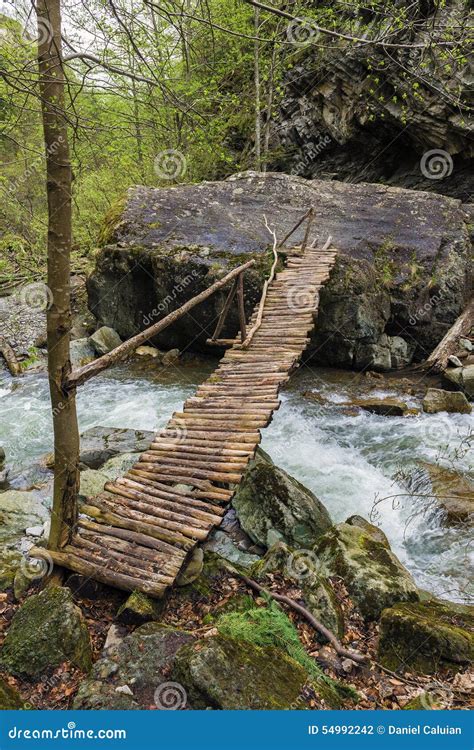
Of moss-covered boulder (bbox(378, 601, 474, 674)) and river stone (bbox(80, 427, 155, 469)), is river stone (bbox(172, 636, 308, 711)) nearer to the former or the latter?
moss-covered boulder (bbox(378, 601, 474, 674))

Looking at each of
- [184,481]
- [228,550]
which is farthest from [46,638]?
[228,550]

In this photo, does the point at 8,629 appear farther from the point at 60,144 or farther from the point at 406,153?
the point at 406,153

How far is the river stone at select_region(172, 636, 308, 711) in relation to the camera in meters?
2.56

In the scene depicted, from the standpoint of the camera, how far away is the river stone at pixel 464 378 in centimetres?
873

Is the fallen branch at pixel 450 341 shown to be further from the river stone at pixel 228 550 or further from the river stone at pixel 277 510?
the river stone at pixel 228 550

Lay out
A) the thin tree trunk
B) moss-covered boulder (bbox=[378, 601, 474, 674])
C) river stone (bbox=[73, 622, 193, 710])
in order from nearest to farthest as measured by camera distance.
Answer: river stone (bbox=[73, 622, 193, 710]), moss-covered boulder (bbox=[378, 601, 474, 674]), the thin tree trunk

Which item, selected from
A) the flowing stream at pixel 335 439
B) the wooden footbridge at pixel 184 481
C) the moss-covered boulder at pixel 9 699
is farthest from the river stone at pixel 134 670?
the flowing stream at pixel 335 439

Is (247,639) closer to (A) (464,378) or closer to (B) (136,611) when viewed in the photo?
(B) (136,611)

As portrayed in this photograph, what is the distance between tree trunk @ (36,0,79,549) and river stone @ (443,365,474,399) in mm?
7509

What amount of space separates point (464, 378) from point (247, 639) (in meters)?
7.23

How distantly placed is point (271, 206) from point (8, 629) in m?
11.2

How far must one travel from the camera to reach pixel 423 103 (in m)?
12.8

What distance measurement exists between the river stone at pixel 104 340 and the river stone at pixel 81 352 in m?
0.11

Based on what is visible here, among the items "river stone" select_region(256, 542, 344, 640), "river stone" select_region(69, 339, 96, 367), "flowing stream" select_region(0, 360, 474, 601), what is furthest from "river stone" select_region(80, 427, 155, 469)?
"river stone" select_region(256, 542, 344, 640)
